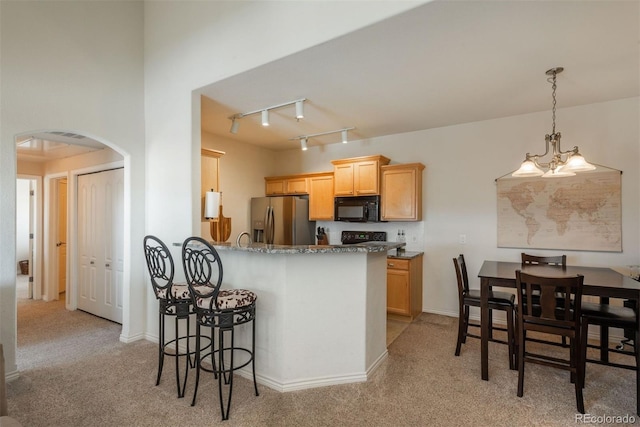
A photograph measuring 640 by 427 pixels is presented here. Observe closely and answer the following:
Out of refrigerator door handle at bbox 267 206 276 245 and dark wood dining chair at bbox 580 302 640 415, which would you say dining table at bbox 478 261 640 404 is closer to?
dark wood dining chair at bbox 580 302 640 415

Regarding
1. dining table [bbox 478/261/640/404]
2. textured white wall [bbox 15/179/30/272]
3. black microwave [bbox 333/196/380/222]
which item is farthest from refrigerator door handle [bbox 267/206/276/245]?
textured white wall [bbox 15/179/30/272]

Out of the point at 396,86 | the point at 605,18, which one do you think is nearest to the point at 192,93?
the point at 396,86

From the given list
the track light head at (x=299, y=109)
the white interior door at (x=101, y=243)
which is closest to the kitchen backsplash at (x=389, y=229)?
the track light head at (x=299, y=109)

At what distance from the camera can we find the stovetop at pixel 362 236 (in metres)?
4.98

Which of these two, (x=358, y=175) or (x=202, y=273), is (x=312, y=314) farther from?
(x=358, y=175)

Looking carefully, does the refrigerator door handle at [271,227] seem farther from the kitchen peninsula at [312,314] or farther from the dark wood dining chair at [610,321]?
the dark wood dining chair at [610,321]

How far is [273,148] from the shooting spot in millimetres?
5938

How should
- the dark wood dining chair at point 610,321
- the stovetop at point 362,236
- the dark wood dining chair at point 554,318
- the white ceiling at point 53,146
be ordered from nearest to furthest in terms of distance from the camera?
1. the dark wood dining chair at point 554,318
2. the dark wood dining chair at point 610,321
3. the white ceiling at point 53,146
4. the stovetop at point 362,236

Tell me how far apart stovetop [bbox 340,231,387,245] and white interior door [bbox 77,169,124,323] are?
3230 millimetres

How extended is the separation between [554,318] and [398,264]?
1985 mm

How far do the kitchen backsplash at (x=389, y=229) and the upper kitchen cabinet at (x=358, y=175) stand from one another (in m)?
0.60

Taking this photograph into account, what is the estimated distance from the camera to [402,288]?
165 inches

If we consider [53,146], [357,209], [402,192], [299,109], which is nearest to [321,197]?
[357,209]

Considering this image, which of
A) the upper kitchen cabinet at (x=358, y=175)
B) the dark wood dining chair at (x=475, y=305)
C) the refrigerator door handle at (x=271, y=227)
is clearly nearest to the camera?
the dark wood dining chair at (x=475, y=305)
